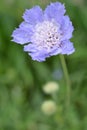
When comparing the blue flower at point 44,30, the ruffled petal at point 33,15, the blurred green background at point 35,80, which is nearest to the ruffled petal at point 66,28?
the blue flower at point 44,30

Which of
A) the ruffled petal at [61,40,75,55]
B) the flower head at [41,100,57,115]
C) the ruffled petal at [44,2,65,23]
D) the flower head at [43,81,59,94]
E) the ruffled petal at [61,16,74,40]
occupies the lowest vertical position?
A: the flower head at [41,100,57,115]

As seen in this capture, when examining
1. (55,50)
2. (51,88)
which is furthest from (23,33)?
(51,88)

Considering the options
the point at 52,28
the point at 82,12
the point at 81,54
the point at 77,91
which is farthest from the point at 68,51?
the point at 82,12

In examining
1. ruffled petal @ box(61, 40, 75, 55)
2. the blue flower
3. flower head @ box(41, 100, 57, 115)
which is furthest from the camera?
flower head @ box(41, 100, 57, 115)

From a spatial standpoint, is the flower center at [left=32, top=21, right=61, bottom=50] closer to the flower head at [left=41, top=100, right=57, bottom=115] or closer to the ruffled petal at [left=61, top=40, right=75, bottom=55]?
the ruffled petal at [left=61, top=40, right=75, bottom=55]

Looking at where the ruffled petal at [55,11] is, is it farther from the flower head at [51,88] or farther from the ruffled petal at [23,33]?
the flower head at [51,88]

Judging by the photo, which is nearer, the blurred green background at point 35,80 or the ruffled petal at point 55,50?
the ruffled petal at point 55,50

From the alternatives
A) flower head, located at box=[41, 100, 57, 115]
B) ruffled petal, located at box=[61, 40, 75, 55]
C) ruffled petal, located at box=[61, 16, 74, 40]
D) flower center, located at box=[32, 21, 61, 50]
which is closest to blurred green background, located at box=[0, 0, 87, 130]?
flower head, located at box=[41, 100, 57, 115]
